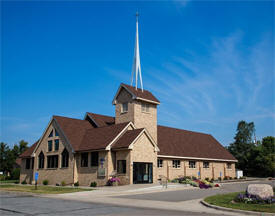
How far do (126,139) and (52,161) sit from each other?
474 inches

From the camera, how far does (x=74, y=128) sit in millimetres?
36938

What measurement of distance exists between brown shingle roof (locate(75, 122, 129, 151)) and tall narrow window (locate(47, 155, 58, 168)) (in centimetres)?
455

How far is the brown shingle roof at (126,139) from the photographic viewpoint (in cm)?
2973

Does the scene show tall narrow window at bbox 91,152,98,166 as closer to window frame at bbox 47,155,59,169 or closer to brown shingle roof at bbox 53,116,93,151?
brown shingle roof at bbox 53,116,93,151

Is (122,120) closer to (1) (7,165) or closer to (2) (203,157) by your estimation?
(2) (203,157)

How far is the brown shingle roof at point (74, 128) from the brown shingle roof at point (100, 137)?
0.72 meters

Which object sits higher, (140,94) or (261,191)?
(140,94)

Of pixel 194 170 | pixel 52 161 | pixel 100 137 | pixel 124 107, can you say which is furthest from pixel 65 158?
pixel 194 170

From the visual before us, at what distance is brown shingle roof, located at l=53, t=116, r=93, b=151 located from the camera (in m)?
34.8

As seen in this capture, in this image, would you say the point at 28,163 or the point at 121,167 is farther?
the point at 28,163

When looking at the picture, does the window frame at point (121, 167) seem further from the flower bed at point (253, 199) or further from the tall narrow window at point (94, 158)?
the flower bed at point (253, 199)

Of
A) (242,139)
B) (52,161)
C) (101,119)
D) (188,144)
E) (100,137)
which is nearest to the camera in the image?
(100,137)

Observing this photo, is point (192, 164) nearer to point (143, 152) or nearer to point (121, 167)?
point (143, 152)

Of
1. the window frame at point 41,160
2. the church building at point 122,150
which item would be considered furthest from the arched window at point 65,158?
the window frame at point 41,160
